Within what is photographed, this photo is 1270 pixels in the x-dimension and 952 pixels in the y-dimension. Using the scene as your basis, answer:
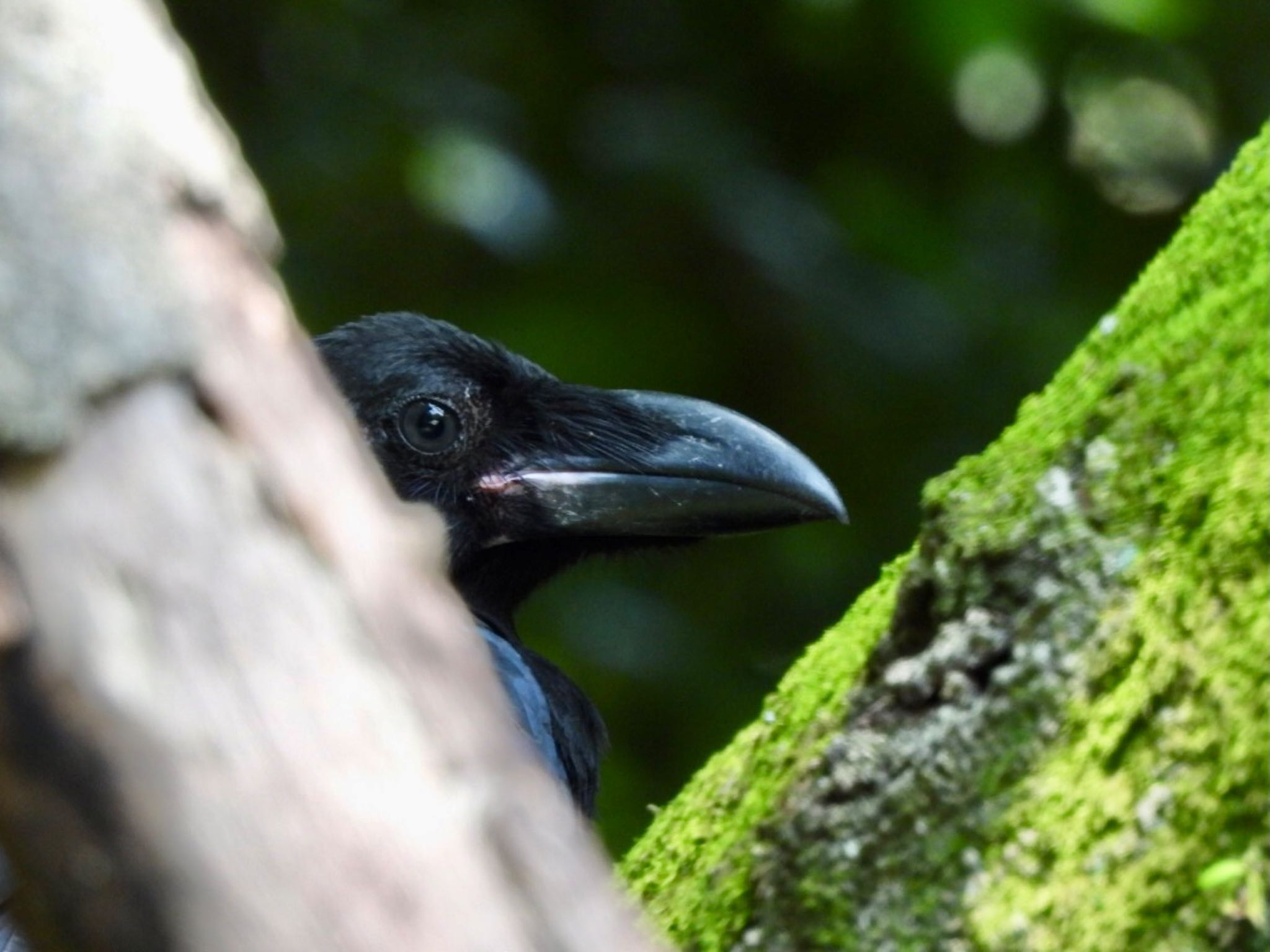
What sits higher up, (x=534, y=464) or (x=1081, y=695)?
(x=1081, y=695)

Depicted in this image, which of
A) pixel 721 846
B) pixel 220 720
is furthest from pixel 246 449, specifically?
pixel 721 846

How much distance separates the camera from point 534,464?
129 inches

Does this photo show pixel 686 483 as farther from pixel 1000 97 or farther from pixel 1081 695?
pixel 1000 97

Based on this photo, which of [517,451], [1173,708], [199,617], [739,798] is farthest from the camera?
[517,451]

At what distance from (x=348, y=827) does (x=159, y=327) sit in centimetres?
31

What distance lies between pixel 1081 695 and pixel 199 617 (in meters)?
0.71

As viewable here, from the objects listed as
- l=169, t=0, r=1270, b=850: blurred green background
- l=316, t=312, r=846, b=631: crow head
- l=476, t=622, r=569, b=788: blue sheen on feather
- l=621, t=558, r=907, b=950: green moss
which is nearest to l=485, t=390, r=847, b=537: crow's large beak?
l=316, t=312, r=846, b=631: crow head

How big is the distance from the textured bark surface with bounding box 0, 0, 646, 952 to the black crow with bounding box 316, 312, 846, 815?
1941mm

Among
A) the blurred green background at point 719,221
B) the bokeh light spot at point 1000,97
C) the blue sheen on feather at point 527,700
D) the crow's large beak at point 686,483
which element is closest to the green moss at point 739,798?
the blue sheen on feather at point 527,700

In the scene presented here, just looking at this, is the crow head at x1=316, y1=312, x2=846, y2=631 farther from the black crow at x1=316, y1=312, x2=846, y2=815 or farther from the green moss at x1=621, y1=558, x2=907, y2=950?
the green moss at x1=621, y1=558, x2=907, y2=950

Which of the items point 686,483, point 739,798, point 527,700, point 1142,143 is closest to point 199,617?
point 739,798

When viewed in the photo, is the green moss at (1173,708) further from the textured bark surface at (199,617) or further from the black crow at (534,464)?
the black crow at (534,464)

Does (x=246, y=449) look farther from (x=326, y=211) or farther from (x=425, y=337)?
(x=326, y=211)

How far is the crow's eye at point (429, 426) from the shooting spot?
3.28 meters
